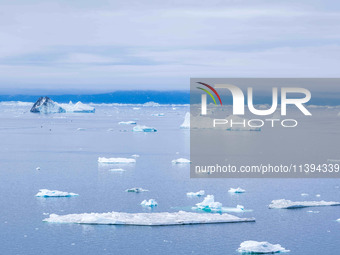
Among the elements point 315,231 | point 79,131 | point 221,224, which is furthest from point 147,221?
point 79,131

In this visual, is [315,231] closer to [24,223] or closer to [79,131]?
[24,223]

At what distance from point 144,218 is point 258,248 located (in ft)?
17.4

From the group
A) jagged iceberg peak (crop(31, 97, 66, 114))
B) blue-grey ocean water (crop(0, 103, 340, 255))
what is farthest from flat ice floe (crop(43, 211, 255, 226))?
jagged iceberg peak (crop(31, 97, 66, 114))

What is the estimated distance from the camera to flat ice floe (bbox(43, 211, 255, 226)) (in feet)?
70.3

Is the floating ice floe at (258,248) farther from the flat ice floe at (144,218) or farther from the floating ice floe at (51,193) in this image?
the floating ice floe at (51,193)

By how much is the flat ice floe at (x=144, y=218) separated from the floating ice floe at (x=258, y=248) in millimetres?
3235

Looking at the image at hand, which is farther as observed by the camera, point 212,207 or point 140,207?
point 140,207

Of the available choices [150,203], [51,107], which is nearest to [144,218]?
[150,203]

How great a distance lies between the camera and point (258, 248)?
18016 millimetres

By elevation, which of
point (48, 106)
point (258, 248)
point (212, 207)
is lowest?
point (258, 248)

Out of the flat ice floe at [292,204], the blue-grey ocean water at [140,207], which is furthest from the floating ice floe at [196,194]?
the flat ice floe at [292,204]

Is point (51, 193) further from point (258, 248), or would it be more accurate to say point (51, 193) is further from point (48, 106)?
point (48, 106)

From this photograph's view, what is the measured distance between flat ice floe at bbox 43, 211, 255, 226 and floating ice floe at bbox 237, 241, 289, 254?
3.24m

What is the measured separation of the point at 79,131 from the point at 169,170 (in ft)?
107
